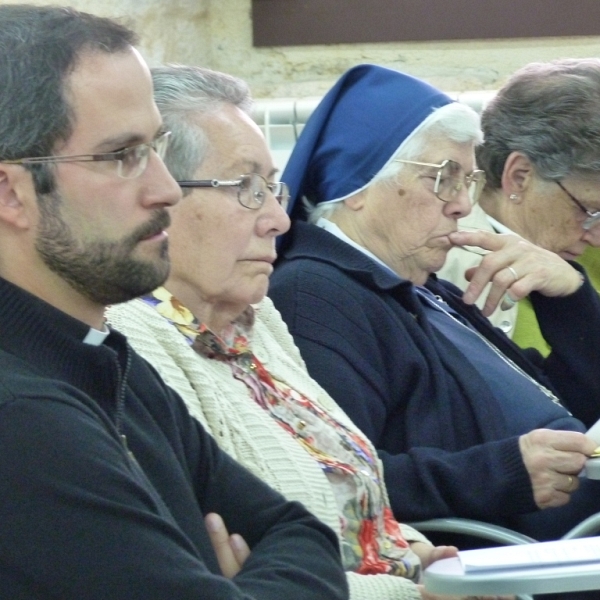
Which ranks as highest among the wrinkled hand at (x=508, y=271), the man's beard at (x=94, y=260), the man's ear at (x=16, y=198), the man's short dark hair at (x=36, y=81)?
the man's short dark hair at (x=36, y=81)

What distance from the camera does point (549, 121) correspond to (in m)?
2.99

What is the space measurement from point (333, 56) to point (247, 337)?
2.10m

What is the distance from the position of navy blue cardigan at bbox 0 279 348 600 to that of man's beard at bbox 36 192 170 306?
0.05m

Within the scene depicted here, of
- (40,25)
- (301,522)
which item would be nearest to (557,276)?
(301,522)

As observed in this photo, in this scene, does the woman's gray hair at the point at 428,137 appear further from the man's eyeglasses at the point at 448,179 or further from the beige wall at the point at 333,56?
the beige wall at the point at 333,56

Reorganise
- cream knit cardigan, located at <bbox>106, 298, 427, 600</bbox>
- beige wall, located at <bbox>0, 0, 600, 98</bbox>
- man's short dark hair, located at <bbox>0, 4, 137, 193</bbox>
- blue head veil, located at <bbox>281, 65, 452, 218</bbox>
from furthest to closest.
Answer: beige wall, located at <bbox>0, 0, 600, 98</bbox>, blue head veil, located at <bbox>281, 65, 452, 218</bbox>, cream knit cardigan, located at <bbox>106, 298, 427, 600</bbox>, man's short dark hair, located at <bbox>0, 4, 137, 193</bbox>

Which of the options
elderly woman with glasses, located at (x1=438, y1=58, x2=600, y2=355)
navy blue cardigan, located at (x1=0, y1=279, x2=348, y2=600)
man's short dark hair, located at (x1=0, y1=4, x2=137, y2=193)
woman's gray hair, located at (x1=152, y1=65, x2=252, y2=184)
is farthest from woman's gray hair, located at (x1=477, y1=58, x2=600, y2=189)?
man's short dark hair, located at (x1=0, y1=4, x2=137, y2=193)

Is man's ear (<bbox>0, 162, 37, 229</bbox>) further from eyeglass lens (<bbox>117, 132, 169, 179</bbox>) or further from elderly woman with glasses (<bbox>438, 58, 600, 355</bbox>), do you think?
elderly woman with glasses (<bbox>438, 58, 600, 355</bbox>)

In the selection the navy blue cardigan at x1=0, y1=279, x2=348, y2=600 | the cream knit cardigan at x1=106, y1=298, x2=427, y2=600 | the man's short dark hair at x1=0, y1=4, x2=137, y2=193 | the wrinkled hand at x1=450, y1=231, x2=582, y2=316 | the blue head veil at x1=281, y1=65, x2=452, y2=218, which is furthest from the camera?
the wrinkled hand at x1=450, y1=231, x2=582, y2=316

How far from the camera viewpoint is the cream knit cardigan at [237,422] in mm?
1730

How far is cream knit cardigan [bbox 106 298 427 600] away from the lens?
1.73m

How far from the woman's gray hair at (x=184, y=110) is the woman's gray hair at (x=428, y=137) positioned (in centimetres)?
57

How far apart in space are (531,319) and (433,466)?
90 centimetres

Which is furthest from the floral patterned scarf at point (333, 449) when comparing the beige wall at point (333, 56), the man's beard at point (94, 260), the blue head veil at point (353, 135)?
the beige wall at point (333, 56)
